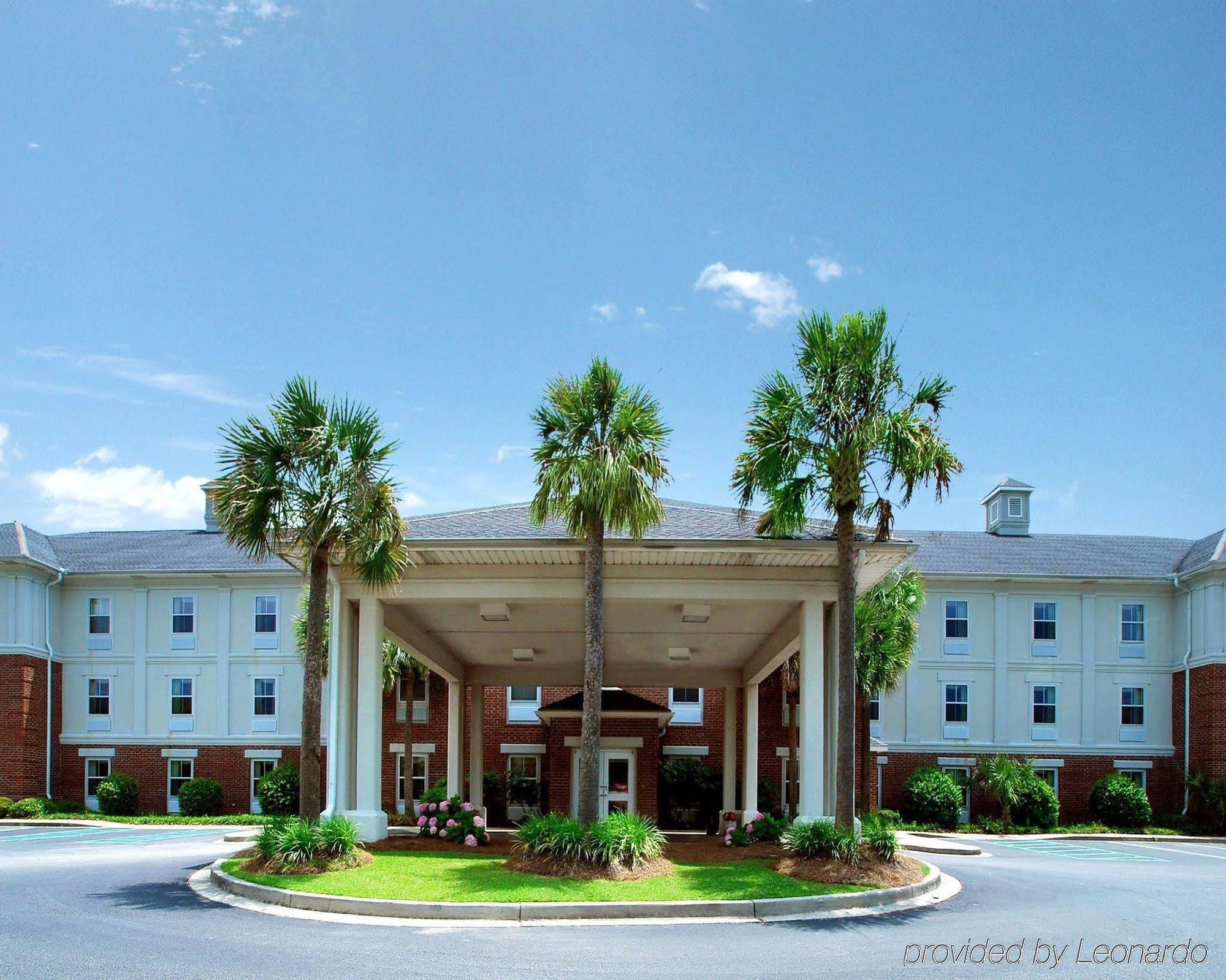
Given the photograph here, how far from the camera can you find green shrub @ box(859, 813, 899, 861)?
16734 millimetres

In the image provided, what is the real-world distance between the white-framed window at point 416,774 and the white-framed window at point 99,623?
11.1 metres

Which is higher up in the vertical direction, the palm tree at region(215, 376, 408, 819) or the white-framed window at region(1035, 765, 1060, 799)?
the palm tree at region(215, 376, 408, 819)

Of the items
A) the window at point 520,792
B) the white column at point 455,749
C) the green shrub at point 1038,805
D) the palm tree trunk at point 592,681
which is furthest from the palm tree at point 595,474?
the green shrub at point 1038,805

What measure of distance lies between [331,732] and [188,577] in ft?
79.7

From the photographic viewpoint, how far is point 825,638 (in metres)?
19.9

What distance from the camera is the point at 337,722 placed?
63.6ft

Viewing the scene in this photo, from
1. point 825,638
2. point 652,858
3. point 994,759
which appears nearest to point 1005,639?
point 994,759

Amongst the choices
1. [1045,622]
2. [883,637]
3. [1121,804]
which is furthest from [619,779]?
[1045,622]

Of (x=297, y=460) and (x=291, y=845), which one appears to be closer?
(x=291, y=845)

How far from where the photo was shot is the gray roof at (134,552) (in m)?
41.0

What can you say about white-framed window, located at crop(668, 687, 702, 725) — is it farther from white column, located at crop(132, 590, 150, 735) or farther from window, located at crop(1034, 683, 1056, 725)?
white column, located at crop(132, 590, 150, 735)

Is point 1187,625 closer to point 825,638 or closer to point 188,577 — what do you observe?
point 825,638

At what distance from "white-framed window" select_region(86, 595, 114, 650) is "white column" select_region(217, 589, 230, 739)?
3872 millimetres

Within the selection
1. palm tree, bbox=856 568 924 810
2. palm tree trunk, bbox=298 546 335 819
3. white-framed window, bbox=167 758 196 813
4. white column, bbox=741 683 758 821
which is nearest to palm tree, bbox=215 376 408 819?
palm tree trunk, bbox=298 546 335 819
